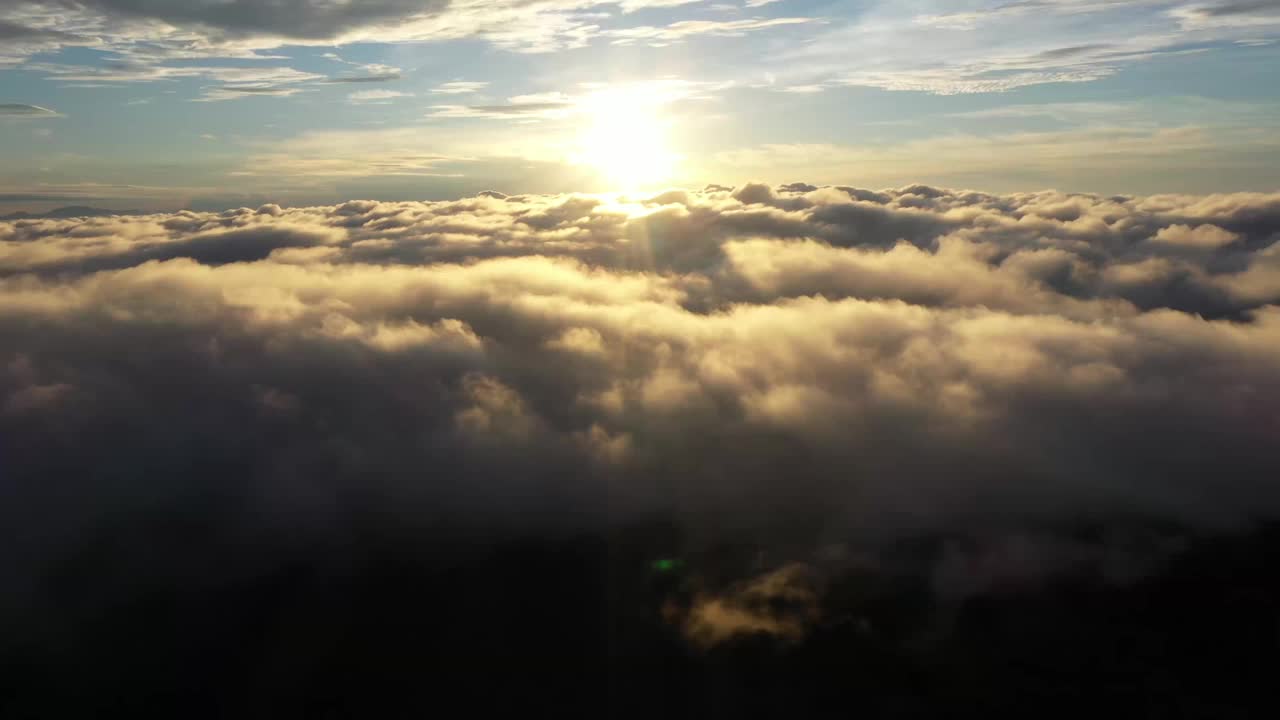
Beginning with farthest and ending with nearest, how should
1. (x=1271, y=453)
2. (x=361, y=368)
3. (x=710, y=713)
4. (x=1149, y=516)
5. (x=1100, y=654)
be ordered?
(x=361, y=368) → (x=1271, y=453) → (x=1149, y=516) → (x=1100, y=654) → (x=710, y=713)

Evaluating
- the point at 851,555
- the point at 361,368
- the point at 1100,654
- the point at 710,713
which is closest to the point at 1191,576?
the point at 1100,654

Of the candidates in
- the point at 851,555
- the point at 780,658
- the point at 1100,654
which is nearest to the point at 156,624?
the point at 780,658

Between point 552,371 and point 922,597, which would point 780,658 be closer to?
point 922,597

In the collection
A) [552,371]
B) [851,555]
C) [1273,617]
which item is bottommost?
[1273,617]

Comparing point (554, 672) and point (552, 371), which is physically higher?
point (552, 371)

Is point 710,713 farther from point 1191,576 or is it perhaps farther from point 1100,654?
point 1191,576

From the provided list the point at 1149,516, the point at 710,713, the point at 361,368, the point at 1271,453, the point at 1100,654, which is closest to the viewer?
the point at 710,713

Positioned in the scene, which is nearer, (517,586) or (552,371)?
(517,586)

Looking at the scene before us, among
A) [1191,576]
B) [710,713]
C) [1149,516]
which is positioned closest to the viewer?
[710,713]

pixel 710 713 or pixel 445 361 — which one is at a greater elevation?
pixel 445 361
